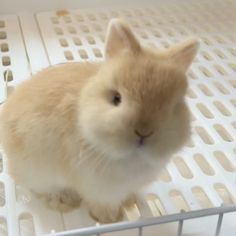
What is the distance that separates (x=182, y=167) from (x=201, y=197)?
118 millimetres

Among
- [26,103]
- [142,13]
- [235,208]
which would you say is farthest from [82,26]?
[235,208]

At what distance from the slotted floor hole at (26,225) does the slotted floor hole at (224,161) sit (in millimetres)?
502

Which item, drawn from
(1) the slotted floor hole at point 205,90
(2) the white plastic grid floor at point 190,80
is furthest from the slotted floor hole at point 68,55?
(1) the slotted floor hole at point 205,90

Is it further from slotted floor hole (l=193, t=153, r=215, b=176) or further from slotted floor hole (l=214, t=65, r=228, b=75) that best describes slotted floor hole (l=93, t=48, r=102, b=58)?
slotted floor hole (l=193, t=153, r=215, b=176)

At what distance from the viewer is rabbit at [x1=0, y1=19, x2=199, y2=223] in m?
0.75

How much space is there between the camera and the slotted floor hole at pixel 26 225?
971mm

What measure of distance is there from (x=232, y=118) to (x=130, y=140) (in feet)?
2.05

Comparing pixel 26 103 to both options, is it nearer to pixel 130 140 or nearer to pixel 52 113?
pixel 52 113

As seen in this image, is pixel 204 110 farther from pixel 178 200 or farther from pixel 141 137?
pixel 141 137

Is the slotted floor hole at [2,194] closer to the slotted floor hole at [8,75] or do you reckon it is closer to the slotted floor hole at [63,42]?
the slotted floor hole at [8,75]

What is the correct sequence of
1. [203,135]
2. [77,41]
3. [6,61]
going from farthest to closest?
[77,41]
[6,61]
[203,135]

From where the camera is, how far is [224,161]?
1178 millimetres

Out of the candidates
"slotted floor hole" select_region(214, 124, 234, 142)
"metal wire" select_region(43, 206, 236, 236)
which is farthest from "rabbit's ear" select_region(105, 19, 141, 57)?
"slotted floor hole" select_region(214, 124, 234, 142)

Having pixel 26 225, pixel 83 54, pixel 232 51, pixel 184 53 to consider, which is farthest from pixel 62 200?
pixel 232 51
